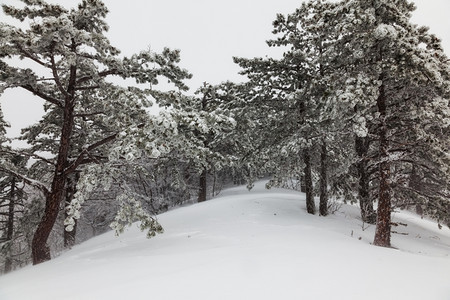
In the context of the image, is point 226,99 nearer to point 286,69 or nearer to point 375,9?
point 286,69

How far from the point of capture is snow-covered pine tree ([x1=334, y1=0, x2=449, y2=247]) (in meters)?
7.30

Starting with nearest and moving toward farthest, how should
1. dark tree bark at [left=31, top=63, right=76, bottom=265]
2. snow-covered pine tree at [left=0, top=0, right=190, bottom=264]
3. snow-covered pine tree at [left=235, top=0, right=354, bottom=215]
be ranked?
snow-covered pine tree at [left=0, top=0, right=190, bottom=264] < dark tree bark at [left=31, top=63, right=76, bottom=265] < snow-covered pine tree at [left=235, top=0, right=354, bottom=215]

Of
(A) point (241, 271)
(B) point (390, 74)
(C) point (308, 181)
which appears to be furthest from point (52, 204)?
(B) point (390, 74)

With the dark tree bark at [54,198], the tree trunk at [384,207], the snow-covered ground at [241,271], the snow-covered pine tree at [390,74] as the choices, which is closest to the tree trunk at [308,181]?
the snow-covered ground at [241,271]

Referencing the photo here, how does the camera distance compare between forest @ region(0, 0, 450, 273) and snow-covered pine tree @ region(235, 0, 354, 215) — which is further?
snow-covered pine tree @ region(235, 0, 354, 215)

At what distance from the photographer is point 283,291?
4.55 metres

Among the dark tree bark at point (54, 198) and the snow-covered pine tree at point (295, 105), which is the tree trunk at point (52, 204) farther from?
the snow-covered pine tree at point (295, 105)

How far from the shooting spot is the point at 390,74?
780 cm

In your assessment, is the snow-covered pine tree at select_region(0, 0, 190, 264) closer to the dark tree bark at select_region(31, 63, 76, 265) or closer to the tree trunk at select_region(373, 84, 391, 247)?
the dark tree bark at select_region(31, 63, 76, 265)

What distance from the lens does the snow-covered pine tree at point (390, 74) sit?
7305mm

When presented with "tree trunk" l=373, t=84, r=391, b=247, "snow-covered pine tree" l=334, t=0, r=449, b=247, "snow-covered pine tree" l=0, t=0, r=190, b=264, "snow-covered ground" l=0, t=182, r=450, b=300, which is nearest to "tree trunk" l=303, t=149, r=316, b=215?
"snow-covered ground" l=0, t=182, r=450, b=300

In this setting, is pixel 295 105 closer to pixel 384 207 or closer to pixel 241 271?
pixel 384 207

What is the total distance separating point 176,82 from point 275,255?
6.24 m

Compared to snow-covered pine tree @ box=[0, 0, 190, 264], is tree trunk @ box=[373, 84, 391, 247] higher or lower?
lower
